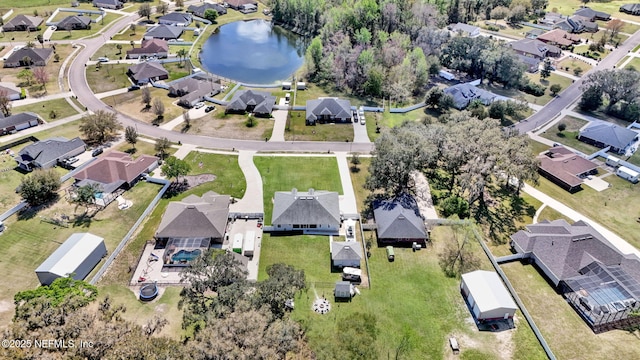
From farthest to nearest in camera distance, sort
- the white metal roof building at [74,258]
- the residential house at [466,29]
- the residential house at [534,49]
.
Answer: the residential house at [466,29], the residential house at [534,49], the white metal roof building at [74,258]

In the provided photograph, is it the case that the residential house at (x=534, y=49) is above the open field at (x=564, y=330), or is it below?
above

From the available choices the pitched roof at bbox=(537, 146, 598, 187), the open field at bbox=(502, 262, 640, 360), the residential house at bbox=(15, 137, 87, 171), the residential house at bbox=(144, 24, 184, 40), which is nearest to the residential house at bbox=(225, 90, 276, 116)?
the residential house at bbox=(15, 137, 87, 171)

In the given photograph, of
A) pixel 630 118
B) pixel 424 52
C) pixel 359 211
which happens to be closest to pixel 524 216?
pixel 359 211

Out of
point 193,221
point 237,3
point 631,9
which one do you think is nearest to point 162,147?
point 193,221

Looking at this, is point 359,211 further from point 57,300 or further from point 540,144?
point 540,144

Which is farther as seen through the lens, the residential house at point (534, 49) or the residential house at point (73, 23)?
the residential house at point (73, 23)

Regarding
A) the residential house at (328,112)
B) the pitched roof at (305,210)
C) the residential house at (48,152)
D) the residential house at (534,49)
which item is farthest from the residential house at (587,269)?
the residential house at (534,49)

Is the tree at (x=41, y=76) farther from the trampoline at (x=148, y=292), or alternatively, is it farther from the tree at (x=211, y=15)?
the trampoline at (x=148, y=292)

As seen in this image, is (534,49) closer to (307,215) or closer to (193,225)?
(307,215)
